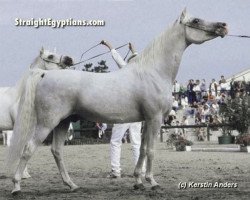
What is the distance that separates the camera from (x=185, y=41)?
29.0 feet

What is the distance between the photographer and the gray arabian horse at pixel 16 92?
1051 cm

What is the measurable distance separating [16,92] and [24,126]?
113 inches

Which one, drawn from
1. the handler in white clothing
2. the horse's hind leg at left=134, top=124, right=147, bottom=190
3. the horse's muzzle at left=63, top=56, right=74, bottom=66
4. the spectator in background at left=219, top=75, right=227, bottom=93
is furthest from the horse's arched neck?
the spectator in background at left=219, top=75, right=227, bottom=93

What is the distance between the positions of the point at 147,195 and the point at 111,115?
1326mm

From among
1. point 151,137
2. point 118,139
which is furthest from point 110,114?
point 118,139

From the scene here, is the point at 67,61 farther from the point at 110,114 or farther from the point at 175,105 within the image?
the point at 175,105

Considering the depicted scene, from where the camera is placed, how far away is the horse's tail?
8359 millimetres

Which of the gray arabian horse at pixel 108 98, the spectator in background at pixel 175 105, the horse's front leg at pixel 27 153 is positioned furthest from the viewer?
the spectator in background at pixel 175 105

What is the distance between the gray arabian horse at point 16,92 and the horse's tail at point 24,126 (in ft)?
6.20

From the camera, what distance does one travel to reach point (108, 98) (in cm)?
832

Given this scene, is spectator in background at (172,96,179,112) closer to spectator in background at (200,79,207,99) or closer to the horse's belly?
spectator in background at (200,79,207,99)

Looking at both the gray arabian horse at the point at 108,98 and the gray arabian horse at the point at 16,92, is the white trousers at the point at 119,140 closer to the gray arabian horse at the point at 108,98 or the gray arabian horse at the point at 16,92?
the gray arabian horse at the point at 16,92

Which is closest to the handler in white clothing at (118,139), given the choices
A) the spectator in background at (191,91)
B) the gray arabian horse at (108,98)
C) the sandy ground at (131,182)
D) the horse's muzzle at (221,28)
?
the sandy ground at (131,182)

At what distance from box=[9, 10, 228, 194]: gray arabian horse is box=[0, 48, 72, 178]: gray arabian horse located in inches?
75.6
